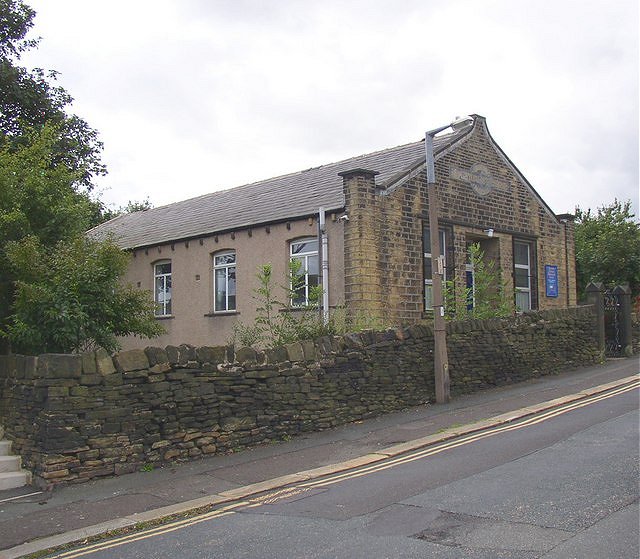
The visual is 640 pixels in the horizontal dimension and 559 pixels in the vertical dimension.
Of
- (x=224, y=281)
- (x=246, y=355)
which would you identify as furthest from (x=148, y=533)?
(x=224, y=281)

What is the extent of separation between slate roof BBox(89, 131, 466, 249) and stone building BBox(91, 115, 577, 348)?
66mm

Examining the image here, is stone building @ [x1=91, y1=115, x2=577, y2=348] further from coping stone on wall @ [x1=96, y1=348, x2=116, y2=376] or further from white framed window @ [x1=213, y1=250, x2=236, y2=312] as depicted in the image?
coping stone on wall @ [x1=96, y1=348, x2=116, y2=376]

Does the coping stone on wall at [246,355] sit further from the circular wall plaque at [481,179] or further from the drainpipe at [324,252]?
the circular wall plaque at [481,179]

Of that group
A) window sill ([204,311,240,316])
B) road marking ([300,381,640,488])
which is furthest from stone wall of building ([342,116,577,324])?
road marking ([300,381,640,488])

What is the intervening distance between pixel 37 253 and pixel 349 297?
7826mm

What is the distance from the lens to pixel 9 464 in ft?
30.2

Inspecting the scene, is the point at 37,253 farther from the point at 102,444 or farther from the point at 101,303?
the point at 102,444

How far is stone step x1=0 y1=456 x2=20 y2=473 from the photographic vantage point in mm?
9172

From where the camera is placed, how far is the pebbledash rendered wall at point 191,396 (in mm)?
8984

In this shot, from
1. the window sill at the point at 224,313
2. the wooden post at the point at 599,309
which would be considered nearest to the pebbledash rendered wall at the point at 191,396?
the wooden post at the point at 599,309

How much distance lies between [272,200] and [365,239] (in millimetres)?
5151

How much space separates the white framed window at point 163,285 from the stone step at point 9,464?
12680 mm

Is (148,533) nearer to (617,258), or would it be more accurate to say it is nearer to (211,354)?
(211,354)

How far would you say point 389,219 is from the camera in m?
17.0
